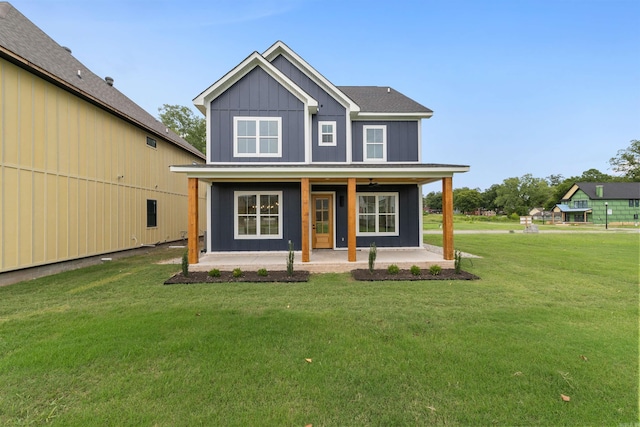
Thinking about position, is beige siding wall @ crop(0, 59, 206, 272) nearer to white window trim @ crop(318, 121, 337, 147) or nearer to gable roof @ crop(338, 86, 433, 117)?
white window trim @ crop(318, 121, 337, 147)

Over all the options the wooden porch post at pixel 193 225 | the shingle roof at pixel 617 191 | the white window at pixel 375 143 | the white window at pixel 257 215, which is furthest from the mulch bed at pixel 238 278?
the shingle roof at pixel 617 191

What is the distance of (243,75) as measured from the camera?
30.7ft

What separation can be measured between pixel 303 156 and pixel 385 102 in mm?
4580

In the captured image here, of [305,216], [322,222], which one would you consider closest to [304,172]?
[305,216]

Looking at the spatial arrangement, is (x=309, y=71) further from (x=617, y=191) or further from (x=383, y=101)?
(x=617, y=191)

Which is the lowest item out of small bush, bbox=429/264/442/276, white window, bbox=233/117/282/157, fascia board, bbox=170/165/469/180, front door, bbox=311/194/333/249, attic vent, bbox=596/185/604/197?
small bush, bbox=429/264/442/276

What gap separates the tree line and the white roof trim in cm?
6459

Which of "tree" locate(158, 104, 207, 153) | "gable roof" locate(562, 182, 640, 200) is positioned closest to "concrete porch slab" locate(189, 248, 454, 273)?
"tree" locate(158, 104, 207, 153)

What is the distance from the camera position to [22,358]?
3.14m

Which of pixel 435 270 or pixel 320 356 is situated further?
pixel 435 270

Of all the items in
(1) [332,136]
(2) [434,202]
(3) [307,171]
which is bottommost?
(3) [307,171]

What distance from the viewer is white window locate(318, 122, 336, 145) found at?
1015 centimetres

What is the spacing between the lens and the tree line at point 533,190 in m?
55.4

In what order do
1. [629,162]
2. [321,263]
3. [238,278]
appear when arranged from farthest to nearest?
[629,162] < [321,263] < [238,278]
